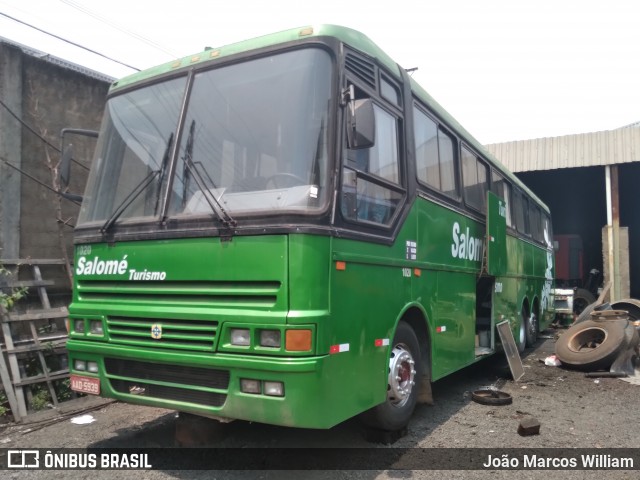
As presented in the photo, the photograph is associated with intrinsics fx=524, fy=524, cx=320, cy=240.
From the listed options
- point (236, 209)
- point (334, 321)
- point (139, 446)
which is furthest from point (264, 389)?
point (139, 446)

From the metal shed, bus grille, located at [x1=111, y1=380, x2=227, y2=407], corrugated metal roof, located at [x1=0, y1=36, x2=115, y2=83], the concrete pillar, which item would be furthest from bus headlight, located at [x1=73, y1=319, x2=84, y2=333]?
the metal shed

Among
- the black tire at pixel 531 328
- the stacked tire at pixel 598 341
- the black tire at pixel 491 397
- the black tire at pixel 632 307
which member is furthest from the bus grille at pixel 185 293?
→ the black tire at pixel 632 307

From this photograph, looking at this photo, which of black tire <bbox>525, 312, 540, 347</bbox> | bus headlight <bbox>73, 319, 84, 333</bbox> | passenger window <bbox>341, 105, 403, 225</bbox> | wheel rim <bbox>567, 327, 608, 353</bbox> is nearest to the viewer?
passenger window <bbox>341, 105, 403, 225</bbox>

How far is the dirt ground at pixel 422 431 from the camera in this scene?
13.1ft

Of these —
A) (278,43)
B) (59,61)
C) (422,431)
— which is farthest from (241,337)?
(59,61)

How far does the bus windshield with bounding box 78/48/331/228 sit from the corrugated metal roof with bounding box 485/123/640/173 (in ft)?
51.2

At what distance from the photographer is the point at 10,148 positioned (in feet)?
21.7

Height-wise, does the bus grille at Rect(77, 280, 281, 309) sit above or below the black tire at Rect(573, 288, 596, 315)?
above

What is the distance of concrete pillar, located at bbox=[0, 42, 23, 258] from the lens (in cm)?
649

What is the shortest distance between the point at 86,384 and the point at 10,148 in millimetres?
3935

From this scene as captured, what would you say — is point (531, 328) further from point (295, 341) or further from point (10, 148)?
point (10, 148)

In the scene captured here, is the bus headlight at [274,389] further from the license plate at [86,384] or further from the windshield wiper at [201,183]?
the license plate at [86,384]

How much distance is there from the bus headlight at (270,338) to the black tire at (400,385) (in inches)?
54.6

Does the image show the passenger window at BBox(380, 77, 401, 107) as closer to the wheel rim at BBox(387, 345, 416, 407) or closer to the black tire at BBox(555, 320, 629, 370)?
the wheel rim at BBox(387, 345, 416, 407)
